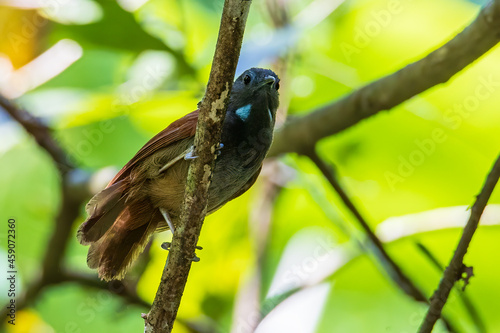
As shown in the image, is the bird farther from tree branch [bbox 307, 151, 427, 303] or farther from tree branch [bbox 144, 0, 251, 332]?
tree branch [bbox 144, 0, 251, 332]

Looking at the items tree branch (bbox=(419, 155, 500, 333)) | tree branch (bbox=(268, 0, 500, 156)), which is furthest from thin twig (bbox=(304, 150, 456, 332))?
tree branch (bbox=(419, 155, 500, 333))

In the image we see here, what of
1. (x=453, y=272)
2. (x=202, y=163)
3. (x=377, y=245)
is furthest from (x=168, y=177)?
(x=453, y=272)

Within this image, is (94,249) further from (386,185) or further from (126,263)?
(386,185)

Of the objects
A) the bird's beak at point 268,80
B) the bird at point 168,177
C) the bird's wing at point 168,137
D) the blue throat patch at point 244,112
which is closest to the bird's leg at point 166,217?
the bird at point 168,177

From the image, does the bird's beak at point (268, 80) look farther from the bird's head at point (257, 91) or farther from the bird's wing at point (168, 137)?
the bird's wing at point (168, 137)

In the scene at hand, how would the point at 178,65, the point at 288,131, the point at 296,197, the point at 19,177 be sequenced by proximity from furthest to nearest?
the point at 19,177 < the point at 296,197 < the point at 178,65 < the point at 288,131

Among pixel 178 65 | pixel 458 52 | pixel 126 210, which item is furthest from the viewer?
pixel 178 65

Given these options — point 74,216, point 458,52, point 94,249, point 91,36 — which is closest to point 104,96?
point 91,36
